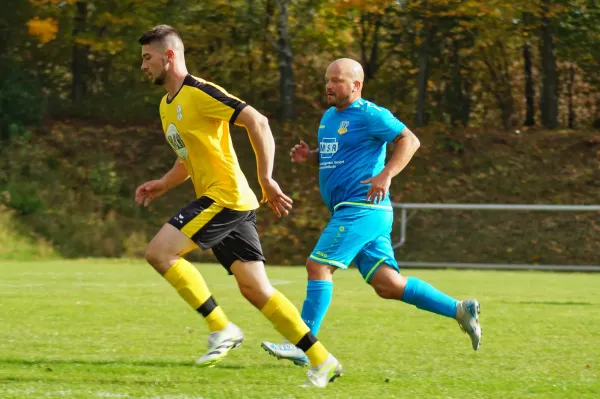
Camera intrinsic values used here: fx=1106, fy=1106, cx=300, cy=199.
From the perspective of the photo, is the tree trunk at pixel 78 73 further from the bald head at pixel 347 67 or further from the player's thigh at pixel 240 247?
the player's thigh at pixel 240 247

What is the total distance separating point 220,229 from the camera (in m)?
6.86

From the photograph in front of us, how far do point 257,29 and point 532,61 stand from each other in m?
7.50

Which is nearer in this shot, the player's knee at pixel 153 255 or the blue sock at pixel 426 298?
the player's knee at pixel 153 255

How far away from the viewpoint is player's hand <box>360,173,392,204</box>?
22.9 ft

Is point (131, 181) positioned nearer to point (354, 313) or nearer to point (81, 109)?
point (81, 109)

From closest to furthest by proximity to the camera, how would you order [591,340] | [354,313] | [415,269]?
[591,340] → [354,313] → [415,269]

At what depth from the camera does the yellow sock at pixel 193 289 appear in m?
6.97

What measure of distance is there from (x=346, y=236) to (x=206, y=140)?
1.13 metres

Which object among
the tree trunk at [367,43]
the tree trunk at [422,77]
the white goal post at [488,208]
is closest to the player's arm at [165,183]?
the white goal post at [488,208]

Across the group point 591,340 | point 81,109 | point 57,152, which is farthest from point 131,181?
point 591,340

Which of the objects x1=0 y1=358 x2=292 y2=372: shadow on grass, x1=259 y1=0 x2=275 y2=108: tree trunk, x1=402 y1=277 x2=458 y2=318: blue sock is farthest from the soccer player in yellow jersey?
x1=259 y1=0 x2=275 y2=108: tree trunk

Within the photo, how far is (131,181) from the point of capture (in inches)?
1028

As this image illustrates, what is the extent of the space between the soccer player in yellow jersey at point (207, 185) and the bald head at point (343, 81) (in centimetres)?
83

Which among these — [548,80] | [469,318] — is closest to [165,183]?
[469,318]
